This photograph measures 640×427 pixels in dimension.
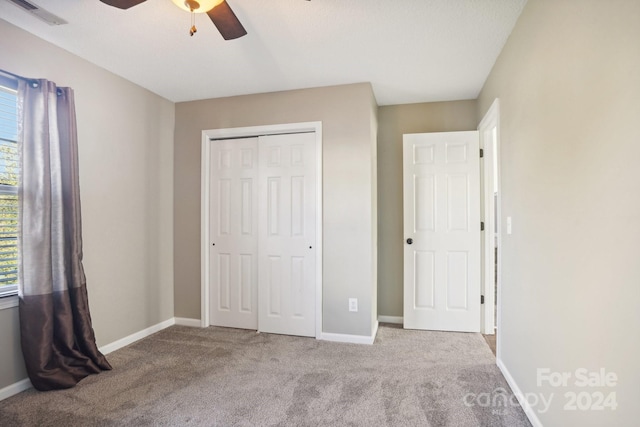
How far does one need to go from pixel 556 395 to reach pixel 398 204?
2262 millimetres

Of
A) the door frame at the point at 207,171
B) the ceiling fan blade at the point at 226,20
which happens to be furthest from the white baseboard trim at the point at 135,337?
the ceiling fan blade at the point at 226,20

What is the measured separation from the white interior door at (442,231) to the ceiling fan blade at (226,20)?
211cm

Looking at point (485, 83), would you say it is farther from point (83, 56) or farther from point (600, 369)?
point (83, 56)

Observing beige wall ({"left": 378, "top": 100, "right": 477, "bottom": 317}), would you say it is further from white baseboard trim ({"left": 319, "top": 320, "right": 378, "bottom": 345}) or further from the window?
the window

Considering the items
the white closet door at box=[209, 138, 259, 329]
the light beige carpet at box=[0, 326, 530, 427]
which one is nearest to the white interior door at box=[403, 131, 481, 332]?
the light beige carpet at box=[0, 326, 530, 427]

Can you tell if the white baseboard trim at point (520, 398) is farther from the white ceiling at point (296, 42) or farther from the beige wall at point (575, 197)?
the white ceiling at point (296, 42)

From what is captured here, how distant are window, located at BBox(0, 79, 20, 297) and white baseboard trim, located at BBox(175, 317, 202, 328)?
5.10 ft

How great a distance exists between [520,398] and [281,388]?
4.94ft

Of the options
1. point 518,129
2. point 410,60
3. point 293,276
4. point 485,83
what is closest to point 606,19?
point 518,129

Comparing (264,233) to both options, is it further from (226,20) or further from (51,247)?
(226,20)

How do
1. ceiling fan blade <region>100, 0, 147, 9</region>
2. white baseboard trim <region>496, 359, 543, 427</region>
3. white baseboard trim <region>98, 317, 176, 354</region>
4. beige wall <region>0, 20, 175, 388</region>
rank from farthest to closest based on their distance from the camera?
white baseboard trim <region>98, 317, 176, 354</region>, beige wall <region>0, 20, 175, 388</region>, white baseboard trim <region>496, 359, 543, 427</region>, ceiling fan blade <region>100, 0, 147, 9</region>

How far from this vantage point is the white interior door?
3213mm

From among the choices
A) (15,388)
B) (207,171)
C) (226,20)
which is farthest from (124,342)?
(226,20)

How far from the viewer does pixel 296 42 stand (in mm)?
2295
